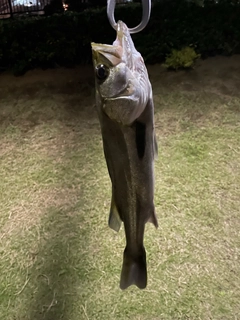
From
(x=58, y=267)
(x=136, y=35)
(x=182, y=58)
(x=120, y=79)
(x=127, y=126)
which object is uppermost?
(x=120, y=79)

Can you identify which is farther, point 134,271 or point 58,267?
point 58,267

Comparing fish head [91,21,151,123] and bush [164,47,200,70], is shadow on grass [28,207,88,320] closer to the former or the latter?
fish head [91,21,151,123]

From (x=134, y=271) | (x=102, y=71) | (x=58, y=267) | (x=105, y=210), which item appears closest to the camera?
(x=102, y=71)

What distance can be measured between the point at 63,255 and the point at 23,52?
2028 millimetres

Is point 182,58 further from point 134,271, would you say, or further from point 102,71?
point 102,71

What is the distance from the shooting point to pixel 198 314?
5.09ft

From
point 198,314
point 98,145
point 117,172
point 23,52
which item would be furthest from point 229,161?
point 23,52

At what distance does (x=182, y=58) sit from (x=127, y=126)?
2.43 m

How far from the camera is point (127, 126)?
0.85 m

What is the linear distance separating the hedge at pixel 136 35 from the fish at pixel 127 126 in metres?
2.41

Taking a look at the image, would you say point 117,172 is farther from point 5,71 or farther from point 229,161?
point 5,71

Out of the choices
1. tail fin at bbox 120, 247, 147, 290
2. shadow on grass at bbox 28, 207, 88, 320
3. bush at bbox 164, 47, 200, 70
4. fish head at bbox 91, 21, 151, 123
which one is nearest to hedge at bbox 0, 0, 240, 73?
bush at bbox 164, 47, 200, 70

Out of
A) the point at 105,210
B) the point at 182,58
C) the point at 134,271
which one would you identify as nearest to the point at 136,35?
the point at 182,58

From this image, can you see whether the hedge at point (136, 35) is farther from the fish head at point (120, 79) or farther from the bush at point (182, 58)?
the fish head at point (120, 79)
